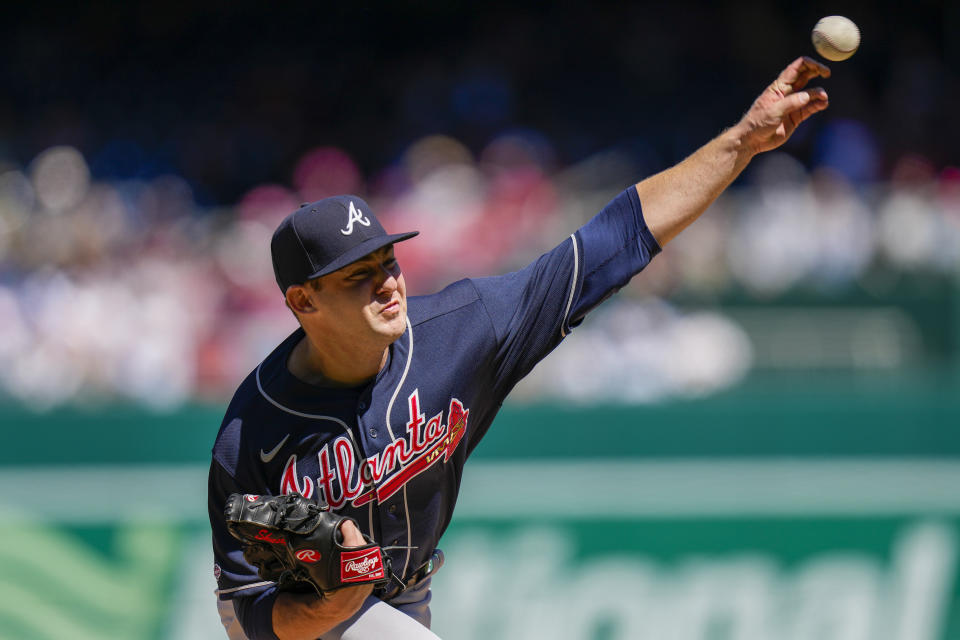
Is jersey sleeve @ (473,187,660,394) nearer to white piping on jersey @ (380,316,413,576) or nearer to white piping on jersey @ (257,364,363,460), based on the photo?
white piping on jersey @ (380,316,413,576)

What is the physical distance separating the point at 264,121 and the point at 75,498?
5983mm

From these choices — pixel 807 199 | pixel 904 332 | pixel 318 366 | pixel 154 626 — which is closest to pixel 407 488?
pixel 318 366

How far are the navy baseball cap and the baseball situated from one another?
4.01ft

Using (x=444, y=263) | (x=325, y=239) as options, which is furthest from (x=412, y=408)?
(x=444, y=263)

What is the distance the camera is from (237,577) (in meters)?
3.21

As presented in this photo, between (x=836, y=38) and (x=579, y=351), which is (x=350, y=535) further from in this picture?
(x=579, y=351)

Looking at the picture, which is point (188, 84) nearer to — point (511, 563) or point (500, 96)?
point (500, 96)

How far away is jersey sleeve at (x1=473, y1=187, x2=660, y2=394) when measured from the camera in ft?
10.7

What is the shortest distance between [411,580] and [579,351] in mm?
4007

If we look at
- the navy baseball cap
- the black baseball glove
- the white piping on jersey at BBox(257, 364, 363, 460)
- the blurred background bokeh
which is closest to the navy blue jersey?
the white piping on jersey at BBox(257, 364, 363, 460)

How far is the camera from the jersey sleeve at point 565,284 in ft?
10.7

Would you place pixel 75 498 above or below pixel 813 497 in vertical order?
above

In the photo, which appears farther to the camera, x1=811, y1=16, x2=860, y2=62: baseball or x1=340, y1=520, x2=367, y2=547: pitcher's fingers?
x1=811, y1=16, x2=860, y2=62: baseball

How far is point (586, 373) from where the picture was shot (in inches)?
288
